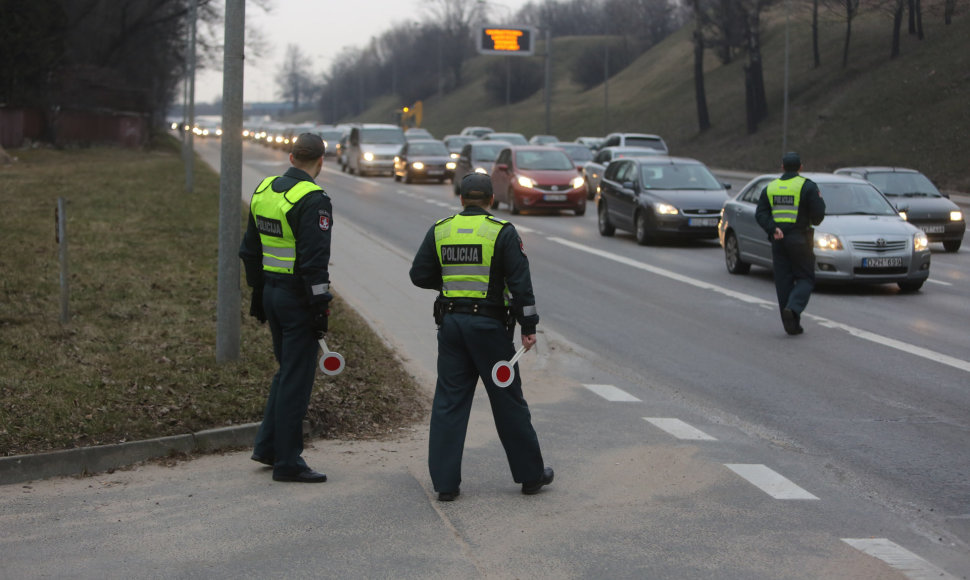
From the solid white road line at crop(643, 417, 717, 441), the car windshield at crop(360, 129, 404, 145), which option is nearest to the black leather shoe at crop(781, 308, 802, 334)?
the solid white road line at crop(643, 417, 717, 441)

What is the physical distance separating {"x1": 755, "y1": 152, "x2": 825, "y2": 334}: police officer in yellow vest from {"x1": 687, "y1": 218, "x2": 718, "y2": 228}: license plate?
356 inches

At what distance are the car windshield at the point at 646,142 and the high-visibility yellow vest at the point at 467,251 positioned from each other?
127 ft

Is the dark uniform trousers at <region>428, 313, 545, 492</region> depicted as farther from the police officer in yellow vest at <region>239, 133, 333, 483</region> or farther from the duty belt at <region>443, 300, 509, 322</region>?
the police officer in yellow vest at <region>239, 133, 333, 483</region>

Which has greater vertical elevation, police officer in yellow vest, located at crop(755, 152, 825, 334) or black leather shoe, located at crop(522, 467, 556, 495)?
police officer in yellow vest, located at crop(755, 152, 825, 334)

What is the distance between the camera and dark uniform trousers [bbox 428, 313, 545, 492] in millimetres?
6312

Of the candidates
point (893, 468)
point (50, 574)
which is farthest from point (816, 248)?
point (50, 574)

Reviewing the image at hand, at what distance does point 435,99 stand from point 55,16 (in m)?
91.6

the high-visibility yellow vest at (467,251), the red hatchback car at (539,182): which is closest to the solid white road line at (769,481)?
the high-visibility yellow vest at (467,251)

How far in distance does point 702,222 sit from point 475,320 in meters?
15.8

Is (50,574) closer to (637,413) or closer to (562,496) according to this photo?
(562,496)

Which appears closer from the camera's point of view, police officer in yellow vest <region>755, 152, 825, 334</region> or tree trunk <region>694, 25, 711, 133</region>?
police officer in yellow vest <region>755, 152, 825, 334</region>

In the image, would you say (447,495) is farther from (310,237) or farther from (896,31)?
(896,31)

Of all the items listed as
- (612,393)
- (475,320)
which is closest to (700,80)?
(612,393)

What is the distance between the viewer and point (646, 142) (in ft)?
148
